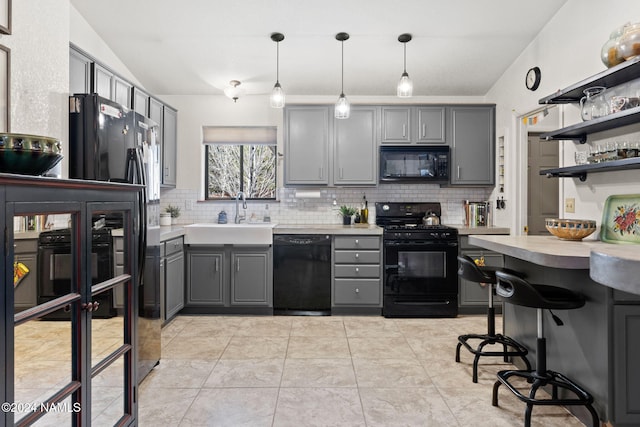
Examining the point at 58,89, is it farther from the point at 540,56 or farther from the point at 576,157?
the point at 540,56

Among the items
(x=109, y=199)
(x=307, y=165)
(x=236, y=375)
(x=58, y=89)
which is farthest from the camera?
(x=307, y=165)

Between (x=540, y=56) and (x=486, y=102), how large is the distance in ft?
3.63

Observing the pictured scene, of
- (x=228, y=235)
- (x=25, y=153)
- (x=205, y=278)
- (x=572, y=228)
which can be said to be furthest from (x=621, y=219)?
(x=205, y=278)

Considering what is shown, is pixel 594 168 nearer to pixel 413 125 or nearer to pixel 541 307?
pixel 541 307

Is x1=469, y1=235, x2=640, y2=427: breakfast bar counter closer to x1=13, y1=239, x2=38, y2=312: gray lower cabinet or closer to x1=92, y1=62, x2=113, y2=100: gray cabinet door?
x1=13, y1=239, x2=38, y2=312: gray lower cabinet

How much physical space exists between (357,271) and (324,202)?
1047mm

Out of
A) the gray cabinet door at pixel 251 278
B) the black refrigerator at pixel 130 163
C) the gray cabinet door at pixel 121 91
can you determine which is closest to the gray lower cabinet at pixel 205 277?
the gray cabinet door at pixel 251 278

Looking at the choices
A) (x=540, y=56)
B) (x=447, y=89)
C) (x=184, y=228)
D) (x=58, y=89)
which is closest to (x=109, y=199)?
(x=58, y=89)

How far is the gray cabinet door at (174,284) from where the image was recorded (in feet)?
12.1

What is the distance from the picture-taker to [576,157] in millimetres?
2721

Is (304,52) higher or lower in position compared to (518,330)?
higher

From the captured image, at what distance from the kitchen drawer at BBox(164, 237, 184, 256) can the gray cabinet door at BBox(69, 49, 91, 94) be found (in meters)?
1.44

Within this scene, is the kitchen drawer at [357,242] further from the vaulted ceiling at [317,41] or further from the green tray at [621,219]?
the green tray at [621,219]

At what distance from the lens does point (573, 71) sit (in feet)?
10.1
